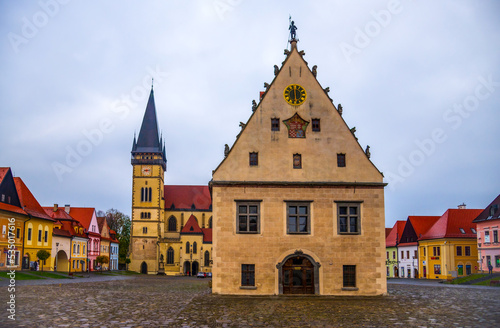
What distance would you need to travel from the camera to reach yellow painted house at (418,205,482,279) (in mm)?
69438

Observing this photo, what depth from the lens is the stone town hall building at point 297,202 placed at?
29.8 m

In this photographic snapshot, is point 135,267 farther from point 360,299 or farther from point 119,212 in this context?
point 360,299

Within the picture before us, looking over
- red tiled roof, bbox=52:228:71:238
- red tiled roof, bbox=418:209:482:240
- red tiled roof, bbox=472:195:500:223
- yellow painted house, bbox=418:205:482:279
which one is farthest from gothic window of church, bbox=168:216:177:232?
red tiled roof, bbox=472:195:500:223

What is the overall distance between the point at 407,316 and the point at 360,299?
9.27 metres

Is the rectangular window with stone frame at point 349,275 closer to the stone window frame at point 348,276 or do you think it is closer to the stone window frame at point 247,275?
the stone window frame at point 348,276

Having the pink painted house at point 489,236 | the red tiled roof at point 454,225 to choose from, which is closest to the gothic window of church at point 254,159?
the pink painted house at point 489,236

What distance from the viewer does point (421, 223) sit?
82625 millimetres

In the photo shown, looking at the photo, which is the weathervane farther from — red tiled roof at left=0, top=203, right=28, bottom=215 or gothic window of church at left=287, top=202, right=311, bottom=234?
red tiled roof at left=0, top=203, right=28, bottom=215

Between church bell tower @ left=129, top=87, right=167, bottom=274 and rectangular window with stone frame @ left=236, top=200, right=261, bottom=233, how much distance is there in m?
83.1

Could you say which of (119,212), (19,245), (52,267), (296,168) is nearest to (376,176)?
(296,168)

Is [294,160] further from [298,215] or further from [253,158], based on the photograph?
[298,215]

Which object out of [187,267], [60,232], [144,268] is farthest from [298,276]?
[144,268]

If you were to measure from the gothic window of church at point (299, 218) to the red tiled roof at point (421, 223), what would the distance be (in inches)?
2160

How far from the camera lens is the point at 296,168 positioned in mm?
31125
